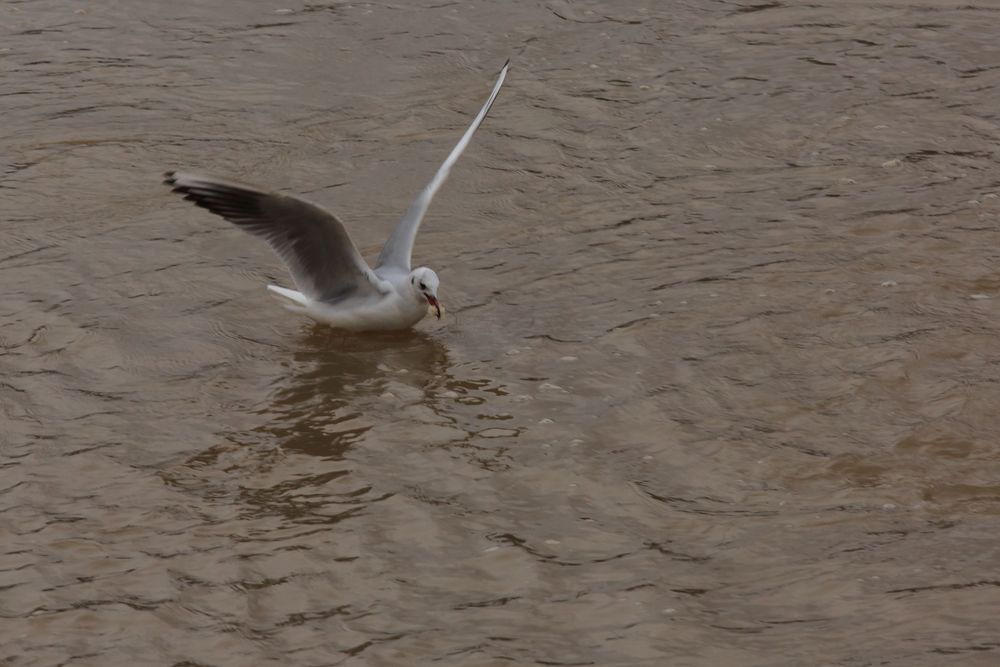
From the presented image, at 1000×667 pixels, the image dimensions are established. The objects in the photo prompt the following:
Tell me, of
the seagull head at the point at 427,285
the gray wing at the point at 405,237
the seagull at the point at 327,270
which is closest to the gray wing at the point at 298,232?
the seagull at the point at 327,270

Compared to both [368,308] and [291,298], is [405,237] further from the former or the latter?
[291,298]

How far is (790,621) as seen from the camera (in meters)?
5.52

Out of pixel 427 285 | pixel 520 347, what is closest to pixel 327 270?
pixel 427 285

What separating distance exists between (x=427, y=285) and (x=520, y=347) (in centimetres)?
60

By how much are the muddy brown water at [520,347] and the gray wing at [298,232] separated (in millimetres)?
306

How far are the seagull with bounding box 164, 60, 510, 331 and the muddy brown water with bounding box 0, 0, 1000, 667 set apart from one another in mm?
191

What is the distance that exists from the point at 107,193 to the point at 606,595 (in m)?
5.41

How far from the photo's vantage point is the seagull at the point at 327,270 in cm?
804

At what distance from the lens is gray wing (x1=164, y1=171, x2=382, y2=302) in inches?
313

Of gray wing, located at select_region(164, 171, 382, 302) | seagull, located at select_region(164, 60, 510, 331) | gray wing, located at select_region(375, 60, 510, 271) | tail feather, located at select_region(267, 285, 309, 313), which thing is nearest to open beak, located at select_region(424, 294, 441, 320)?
seagull, located at select_region(164, 60, 510, 331)

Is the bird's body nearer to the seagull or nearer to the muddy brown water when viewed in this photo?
the seagull

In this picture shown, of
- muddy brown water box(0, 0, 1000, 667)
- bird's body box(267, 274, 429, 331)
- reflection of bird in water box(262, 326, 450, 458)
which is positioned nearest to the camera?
muddy brown water box(0, 0, 1000, 667)

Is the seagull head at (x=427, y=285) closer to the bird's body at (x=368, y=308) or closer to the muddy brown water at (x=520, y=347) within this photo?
the bird's body at (x=368, y=308)

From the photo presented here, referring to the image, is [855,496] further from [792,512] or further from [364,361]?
[364,361]
